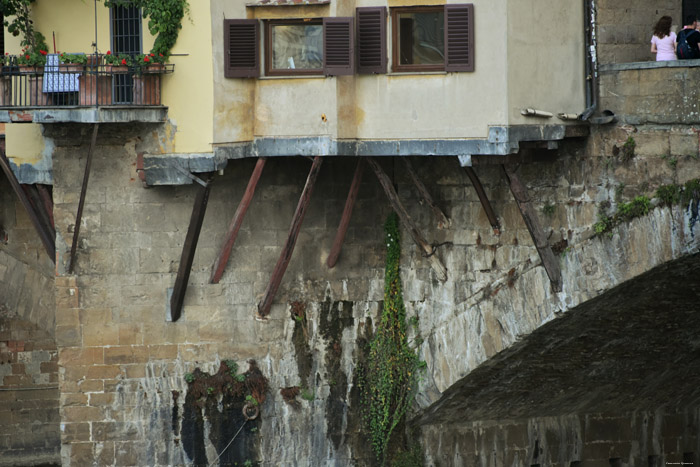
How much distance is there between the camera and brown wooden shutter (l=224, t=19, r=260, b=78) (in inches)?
696

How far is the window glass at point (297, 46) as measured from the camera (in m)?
17.7

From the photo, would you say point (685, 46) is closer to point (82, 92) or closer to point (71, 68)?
point (82, 92)

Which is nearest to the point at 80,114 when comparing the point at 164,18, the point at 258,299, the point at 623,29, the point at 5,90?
the point at 5,90

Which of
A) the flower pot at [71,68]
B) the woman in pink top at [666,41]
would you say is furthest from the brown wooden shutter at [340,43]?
the woman in pink top at [666,41]

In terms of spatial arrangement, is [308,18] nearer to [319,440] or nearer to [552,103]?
[552,103]

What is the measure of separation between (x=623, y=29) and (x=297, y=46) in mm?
3680

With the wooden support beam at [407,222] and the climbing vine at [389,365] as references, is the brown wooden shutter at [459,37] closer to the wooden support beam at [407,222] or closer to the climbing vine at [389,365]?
the wooden support beam at [407,222]

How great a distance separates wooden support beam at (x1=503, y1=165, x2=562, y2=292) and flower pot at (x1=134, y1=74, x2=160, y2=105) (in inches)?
159

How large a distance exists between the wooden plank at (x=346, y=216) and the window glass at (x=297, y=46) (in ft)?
4.65

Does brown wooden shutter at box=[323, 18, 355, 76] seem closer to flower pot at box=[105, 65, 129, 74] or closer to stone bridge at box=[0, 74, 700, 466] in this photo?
stone bridge at box=[0, 74, 700, 466]

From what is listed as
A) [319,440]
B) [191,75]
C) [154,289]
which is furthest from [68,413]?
[191,75]

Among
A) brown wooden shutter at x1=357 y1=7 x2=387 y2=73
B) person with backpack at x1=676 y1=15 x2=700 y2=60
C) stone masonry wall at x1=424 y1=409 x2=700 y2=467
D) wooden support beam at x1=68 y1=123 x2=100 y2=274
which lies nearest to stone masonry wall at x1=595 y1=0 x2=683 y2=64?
person with backpack at x1=676 y1=15 x2=700 y2=60

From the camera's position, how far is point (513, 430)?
68.4 feet

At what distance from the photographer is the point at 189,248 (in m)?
18.4
